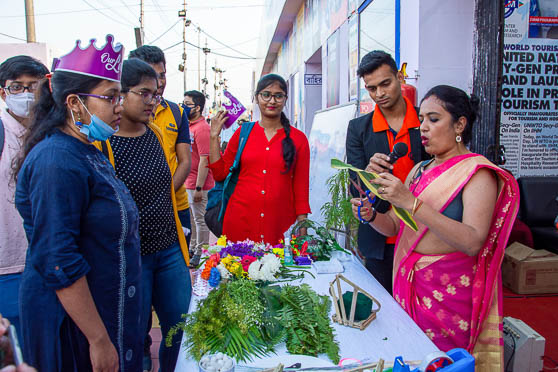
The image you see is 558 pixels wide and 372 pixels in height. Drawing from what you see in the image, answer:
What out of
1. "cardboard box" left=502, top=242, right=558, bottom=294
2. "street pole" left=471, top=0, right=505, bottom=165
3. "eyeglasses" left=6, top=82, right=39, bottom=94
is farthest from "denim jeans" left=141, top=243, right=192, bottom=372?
"cardboard box" left=502, top=242, right=558, bottom=294

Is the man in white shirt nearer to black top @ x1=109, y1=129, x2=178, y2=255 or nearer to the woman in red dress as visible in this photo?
black top @ x1=109, y1=129, x2=178, y2=255

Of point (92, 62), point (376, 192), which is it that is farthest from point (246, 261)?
point (92, 62)

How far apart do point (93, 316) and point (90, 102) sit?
723 mm

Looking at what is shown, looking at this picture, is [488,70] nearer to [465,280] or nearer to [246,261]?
[465,280]

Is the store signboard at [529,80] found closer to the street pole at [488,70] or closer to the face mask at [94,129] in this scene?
the street pole at [488,70]

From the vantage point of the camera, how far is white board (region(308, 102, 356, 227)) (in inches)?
141

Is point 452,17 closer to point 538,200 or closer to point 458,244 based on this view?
point 458,244

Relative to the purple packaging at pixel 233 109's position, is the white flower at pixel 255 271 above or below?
below

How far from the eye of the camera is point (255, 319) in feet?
4.50

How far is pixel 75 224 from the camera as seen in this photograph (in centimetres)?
121

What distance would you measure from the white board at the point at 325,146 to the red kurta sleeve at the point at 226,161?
1083 mm

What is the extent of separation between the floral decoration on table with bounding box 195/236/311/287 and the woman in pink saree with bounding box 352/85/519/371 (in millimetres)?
582

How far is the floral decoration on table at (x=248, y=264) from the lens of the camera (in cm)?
179

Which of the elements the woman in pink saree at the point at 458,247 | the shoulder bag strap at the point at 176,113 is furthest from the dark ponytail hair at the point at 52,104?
the shoulder bag strap at the point at 176,113
